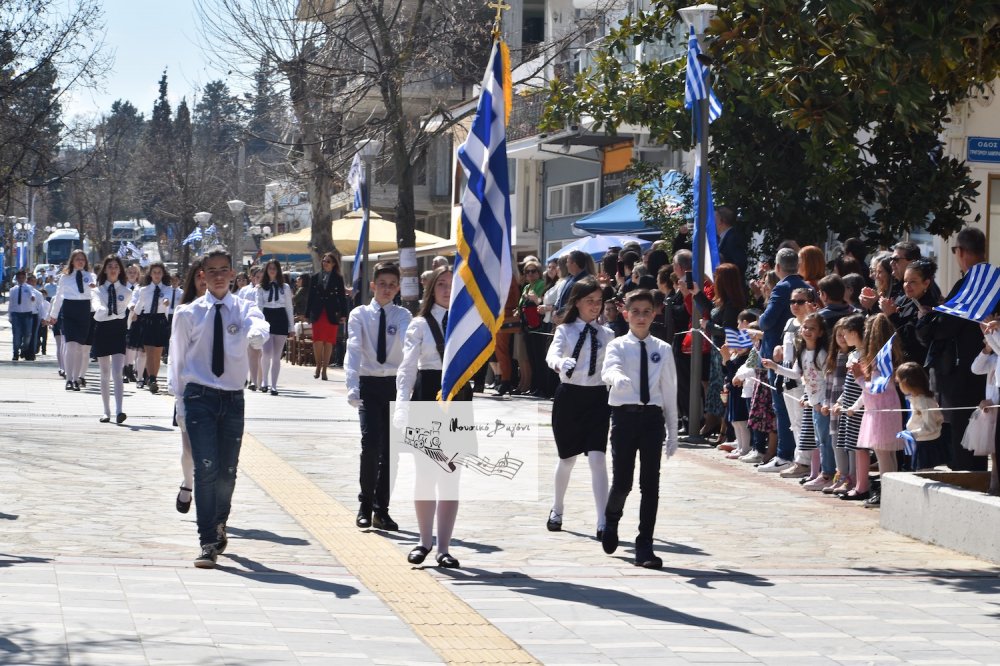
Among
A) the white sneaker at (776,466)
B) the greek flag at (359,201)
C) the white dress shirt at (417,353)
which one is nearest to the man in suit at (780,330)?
the white sneaker at (776,466)

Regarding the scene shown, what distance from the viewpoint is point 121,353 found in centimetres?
1750

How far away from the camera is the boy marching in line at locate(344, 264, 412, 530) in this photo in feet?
35.2

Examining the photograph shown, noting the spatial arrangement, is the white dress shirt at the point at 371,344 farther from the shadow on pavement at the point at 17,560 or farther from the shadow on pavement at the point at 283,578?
the shadow on pavement at the point at 17,560

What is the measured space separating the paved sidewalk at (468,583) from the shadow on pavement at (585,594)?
0.7 inches

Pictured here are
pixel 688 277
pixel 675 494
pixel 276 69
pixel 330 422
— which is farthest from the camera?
pixel 276 69

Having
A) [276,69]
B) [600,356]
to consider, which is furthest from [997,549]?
[276,69]

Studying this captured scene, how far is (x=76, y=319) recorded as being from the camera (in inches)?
851

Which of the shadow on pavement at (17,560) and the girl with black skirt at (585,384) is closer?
the shadow on pavement at (17,560)

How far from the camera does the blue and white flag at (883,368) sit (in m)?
11.9

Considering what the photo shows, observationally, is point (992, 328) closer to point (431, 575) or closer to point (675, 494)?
point (675, 494)

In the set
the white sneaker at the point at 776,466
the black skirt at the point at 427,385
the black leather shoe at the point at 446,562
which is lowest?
the black leather shoe at the point at 446,562

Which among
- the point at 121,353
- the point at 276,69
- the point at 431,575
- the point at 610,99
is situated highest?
the point at 276,69

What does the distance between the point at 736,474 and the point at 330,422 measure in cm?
584

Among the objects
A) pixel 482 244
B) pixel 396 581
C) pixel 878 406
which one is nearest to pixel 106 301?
pixel 878 406
